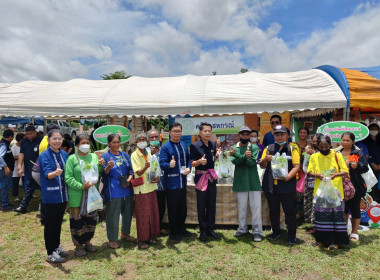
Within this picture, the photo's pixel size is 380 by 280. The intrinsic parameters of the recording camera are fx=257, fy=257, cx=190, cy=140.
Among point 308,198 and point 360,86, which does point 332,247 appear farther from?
point 360,86

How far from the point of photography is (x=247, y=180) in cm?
376

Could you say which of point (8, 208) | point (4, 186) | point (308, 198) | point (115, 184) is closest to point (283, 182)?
point (308, 198)

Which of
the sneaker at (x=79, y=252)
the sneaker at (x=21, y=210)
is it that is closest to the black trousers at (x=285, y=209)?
the sneaker at (x=79, y=252)

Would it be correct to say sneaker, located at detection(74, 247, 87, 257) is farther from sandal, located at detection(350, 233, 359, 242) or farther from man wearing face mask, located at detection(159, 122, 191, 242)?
sandal, located at detection(350, 233, 359, 242)

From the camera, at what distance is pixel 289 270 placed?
10.0 feet

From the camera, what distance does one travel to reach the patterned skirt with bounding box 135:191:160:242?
359cm

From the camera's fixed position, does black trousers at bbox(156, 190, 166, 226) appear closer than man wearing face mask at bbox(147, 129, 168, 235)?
No

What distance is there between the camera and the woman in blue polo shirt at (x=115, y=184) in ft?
11.3

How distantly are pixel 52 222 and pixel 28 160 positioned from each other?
2934 millimetres

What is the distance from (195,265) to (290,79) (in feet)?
16.0

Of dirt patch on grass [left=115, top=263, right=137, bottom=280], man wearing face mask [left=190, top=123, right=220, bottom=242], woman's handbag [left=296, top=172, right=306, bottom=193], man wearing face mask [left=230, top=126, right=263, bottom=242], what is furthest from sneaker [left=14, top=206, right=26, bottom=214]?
woman's handbag [left=296, top=172, right=306, bottom=193]

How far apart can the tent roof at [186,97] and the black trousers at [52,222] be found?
2.91 m

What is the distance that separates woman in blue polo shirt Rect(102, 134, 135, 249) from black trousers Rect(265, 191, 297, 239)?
2039 mm

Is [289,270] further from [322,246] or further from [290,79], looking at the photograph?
[290,79]
